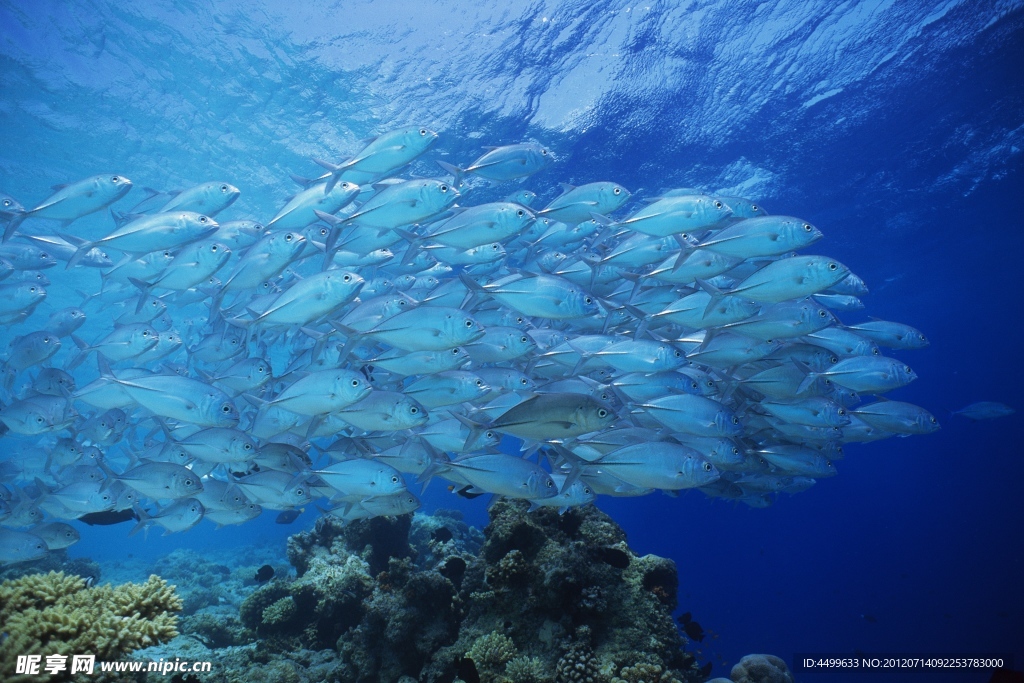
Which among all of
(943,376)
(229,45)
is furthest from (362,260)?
(943,376)

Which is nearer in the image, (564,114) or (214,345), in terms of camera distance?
(214,345)

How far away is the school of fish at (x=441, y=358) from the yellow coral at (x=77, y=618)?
1451 millimetres

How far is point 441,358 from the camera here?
4797 mm

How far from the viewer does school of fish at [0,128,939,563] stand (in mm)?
4594

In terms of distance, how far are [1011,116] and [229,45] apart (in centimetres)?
2558

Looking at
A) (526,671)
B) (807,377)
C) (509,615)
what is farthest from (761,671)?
(807,377)

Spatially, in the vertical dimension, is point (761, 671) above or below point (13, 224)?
below

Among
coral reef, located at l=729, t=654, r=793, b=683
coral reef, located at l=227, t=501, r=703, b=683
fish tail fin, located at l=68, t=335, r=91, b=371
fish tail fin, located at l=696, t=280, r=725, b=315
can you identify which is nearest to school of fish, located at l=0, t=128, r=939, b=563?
fish tail fin, located at l=696, t=280, r=725, b=315

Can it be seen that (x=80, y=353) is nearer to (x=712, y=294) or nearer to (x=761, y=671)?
(x=712, y=294)

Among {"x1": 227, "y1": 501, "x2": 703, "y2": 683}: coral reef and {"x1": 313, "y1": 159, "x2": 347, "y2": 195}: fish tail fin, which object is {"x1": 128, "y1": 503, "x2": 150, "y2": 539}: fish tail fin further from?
{"x1": 313, "y1": 159, "x2": 347, "y2": 195}: fish tail fin

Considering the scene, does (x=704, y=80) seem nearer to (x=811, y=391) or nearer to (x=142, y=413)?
(x=811, y=391)

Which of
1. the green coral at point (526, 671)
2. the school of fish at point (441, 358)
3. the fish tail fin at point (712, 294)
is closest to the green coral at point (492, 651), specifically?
the green coral at point (526, 671)

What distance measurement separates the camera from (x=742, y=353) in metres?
5.69

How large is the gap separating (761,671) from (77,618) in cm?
902
